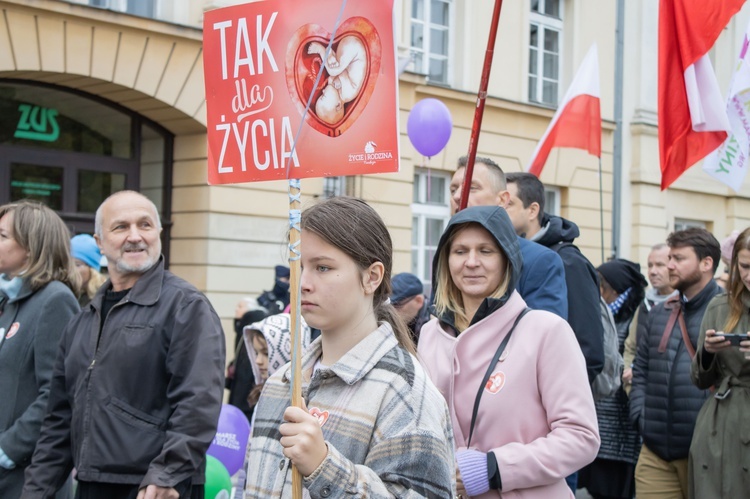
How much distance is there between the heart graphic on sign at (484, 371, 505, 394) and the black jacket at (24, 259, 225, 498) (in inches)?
40.6

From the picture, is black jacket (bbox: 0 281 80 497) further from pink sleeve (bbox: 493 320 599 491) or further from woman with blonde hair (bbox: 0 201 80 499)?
pink sleeve (bbox: 493 320 599 491)

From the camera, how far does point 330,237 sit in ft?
7.47

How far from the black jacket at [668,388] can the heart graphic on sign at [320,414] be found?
136 inches

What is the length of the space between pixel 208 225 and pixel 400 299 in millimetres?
6729

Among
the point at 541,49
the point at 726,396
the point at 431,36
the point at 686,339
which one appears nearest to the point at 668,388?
the point at 686,339

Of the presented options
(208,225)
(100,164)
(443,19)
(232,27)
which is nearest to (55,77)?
(100,164)

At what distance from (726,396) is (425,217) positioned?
1022cm

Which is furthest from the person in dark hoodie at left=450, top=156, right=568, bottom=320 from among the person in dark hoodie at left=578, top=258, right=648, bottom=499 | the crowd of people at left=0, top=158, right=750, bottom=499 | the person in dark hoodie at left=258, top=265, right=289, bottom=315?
the person in dark hoodie at left=258, top=265, right=289, bottom=315

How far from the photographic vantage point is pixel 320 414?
7.22 ft

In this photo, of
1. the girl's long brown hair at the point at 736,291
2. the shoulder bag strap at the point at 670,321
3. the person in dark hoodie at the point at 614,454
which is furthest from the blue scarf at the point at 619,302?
the girl's long brown hair at the point at 736,291

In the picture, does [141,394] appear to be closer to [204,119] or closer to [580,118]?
[580,118]

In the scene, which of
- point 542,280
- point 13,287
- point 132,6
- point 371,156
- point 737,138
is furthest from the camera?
point 132,6

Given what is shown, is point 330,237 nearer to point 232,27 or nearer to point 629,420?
point 232,27

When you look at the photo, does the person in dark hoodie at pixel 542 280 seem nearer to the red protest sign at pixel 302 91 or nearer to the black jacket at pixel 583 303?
the black jacket at pixel 583 303
